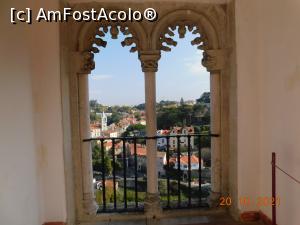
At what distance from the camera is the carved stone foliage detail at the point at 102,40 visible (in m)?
2.64

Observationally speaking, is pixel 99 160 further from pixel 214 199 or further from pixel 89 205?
pixel 214 199

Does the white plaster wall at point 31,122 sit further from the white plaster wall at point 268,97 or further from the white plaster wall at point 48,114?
the white plaster wall at point 268,97

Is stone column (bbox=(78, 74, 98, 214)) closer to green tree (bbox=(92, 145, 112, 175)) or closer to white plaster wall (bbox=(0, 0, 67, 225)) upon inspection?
green tree (bbox=(92, 145, 112, 175))

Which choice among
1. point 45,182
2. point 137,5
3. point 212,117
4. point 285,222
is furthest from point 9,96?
point 285,222

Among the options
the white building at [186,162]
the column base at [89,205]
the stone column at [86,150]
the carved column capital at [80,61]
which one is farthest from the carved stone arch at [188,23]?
the column base at [89,205]

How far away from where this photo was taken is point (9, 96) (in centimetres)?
195

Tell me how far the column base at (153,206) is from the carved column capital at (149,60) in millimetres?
1162

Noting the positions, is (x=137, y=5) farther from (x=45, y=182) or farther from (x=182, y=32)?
(x=45, y=182)

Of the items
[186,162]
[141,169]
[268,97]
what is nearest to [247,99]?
[268,97]

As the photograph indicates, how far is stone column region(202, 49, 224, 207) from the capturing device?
269 centimetres

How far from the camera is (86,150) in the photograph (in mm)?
2721

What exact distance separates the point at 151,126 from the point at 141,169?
47 cm

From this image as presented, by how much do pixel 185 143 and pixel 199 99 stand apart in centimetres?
45

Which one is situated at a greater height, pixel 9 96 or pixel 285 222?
pixel 9 96
